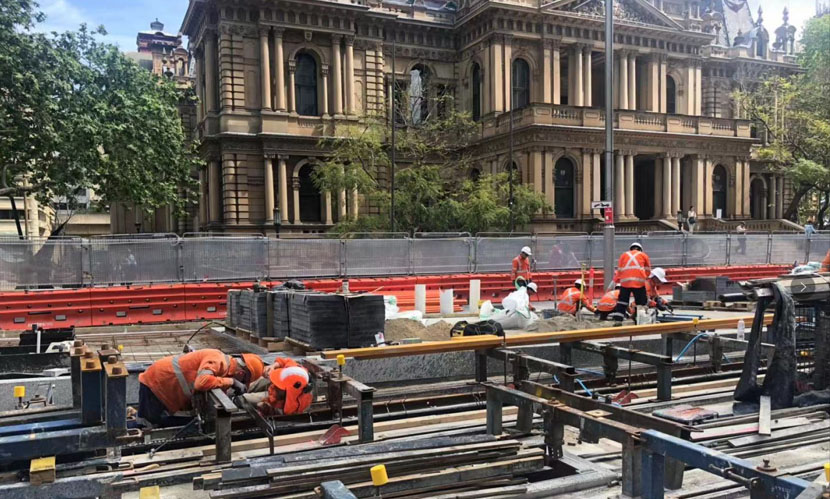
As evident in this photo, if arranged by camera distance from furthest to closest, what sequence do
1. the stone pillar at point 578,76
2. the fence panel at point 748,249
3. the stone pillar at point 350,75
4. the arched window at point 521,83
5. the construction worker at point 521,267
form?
the stone pillar at point 578,76, the arched window at point 521,83, the stone pillar at point 350,75, the fence panel at point 748,249, the construction worker at point 521,267

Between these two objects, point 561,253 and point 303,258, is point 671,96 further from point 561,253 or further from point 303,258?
point 303,258

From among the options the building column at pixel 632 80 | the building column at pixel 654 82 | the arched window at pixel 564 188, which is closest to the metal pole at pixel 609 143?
the arched window at pixel 564 188

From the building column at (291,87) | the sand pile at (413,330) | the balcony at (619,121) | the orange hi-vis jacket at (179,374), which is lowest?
the sand pile at (413,330)

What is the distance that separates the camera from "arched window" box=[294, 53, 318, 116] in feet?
128

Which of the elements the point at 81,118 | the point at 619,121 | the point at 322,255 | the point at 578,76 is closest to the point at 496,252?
the point at 322,255

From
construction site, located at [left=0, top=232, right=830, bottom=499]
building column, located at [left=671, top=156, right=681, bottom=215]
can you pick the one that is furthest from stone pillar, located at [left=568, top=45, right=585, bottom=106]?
construction site, located at [left=0, top=232, right=830, bottom=499]

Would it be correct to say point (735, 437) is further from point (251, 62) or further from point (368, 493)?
point (251, 62)

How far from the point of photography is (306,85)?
129 feet

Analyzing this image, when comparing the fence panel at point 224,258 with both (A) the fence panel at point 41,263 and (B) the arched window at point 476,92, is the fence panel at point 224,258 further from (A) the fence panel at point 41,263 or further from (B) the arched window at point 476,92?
(B) the arched window at point 476,92

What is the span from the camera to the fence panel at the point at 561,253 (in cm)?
2222

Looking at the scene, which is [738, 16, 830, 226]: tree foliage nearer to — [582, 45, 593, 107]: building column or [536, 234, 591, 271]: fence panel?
[582, 45, 593, 107]: building column

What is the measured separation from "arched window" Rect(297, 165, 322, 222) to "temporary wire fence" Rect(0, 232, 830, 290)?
18698 mm

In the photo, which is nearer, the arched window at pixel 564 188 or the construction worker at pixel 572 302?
the construction worker at pixel 572 302

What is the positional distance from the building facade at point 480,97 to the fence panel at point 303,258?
1381cm
